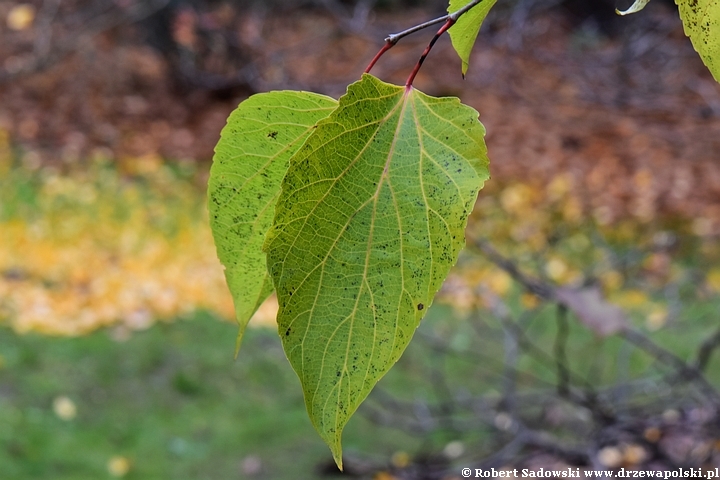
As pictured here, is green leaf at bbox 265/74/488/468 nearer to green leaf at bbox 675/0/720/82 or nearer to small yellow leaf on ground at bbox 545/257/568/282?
green leaf at bbox 675/0/720/82

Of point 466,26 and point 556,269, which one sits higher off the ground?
point 466,26

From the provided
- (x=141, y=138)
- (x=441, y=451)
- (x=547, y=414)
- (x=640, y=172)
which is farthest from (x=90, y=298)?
(x=640, y=172)

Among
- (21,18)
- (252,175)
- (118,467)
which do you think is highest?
(252,175)

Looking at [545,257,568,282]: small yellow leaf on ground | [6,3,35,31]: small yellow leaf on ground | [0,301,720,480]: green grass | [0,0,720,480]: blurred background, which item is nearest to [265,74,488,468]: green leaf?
[0,0,720,480]: blurred background

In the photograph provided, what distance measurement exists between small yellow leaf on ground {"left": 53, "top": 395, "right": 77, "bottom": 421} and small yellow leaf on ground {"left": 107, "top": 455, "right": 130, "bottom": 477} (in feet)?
1.12

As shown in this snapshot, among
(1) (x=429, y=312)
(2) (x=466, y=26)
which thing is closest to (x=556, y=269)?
(1) (x=429, y=312)

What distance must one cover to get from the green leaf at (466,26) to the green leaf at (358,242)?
0.06 m

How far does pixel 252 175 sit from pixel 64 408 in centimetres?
293

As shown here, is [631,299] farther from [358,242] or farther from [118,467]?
[358,242]

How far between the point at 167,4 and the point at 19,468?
5252 mm

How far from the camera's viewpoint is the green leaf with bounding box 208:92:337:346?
370 millimetres

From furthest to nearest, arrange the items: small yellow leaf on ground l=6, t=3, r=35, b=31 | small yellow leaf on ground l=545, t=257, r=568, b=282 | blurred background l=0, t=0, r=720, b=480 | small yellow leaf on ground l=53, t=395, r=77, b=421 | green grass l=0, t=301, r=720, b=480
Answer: small yellow leaf on ground l=6, t=3, r=35, b=31, small yellow leaf on ground l=545, t=257, r=568, b=282, small yellow leaf on ground l=53, t=395, r=77, b=421, green grass l=0, t=301, r=720, b=480, blurred background l=0, t=0, r=720, b=480

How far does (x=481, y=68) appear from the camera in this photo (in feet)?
24.8

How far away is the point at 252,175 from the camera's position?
0.38 m
